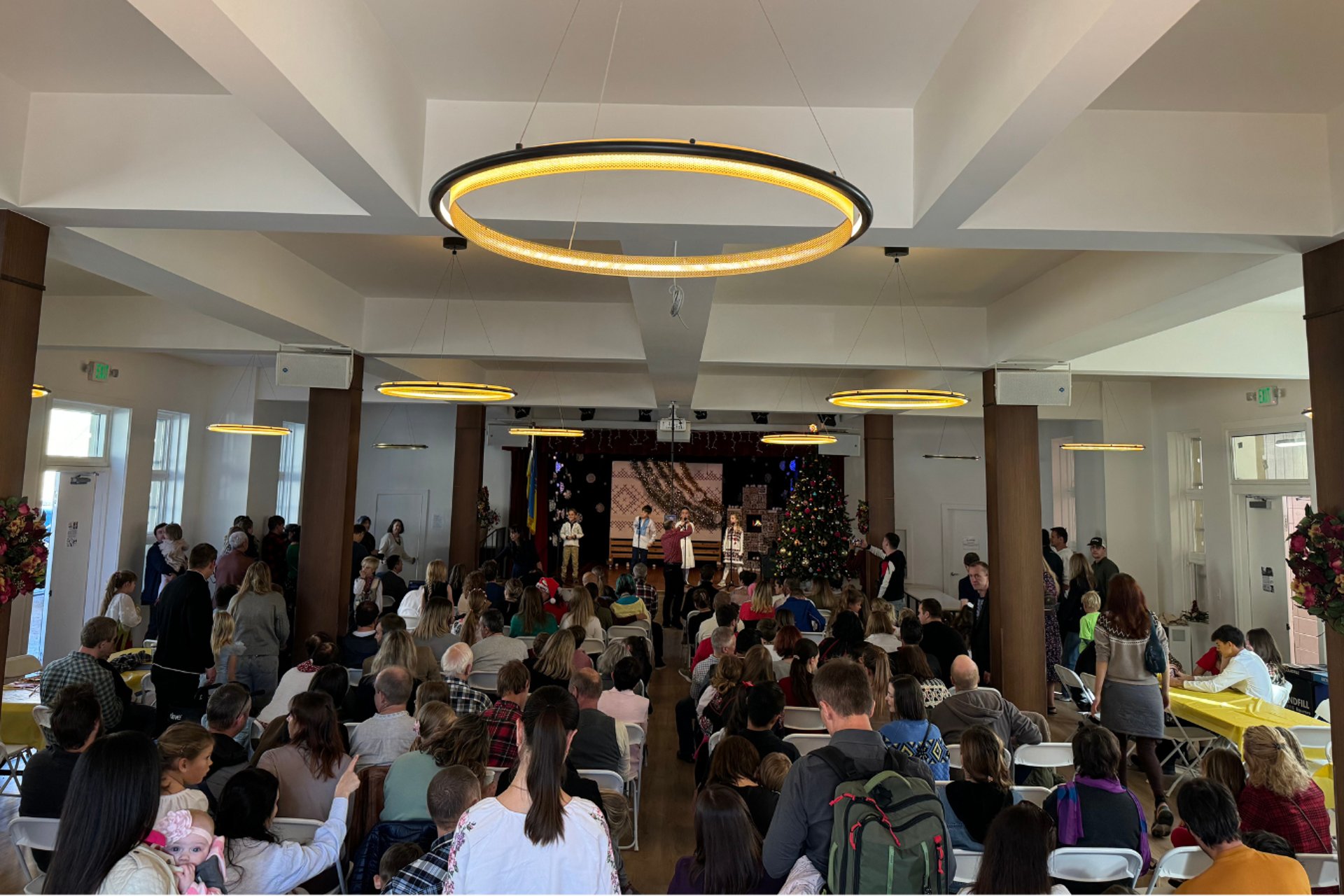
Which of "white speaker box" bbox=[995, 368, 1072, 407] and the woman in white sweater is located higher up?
"white speaker box" bbox=[995, 368, 1072, 407]

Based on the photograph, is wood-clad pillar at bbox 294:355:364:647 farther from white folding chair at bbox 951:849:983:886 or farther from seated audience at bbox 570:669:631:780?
white folding chair at bbox 951:849:983:886

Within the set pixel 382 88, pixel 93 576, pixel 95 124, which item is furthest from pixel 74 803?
pixel 93 576

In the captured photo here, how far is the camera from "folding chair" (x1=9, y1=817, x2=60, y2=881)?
3.02m

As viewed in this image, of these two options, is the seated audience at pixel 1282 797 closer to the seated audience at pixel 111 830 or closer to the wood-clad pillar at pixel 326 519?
the seated audience at pixel 111 830

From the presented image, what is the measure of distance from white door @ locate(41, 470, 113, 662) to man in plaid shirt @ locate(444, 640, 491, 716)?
22.2 feet

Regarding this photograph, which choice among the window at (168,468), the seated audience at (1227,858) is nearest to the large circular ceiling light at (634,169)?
the seated audience at (1227,858)

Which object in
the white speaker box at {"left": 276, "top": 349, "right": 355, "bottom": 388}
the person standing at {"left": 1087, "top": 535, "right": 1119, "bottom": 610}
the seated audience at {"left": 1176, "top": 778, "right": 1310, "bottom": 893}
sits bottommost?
the seated audience at {"left": 1176, "top": 778, "right": 1310, "bottom": 893}

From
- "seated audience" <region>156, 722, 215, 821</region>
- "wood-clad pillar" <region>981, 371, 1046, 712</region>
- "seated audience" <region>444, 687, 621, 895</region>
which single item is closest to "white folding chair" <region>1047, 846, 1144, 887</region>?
"seated audience" <region>444, 687, 621, 895</region>

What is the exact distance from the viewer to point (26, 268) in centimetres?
368

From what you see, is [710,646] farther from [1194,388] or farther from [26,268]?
[1194,388]

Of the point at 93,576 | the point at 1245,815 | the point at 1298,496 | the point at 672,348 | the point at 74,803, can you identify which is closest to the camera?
Result: the point at 74,803

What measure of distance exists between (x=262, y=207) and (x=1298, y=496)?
1022 cm

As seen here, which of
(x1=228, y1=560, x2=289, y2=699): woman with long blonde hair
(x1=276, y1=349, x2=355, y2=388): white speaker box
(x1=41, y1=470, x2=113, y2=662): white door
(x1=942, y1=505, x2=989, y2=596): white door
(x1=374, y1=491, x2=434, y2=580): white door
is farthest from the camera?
(x1=374, y1=491, x2=434, y2=580): white door

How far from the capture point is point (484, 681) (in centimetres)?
549
